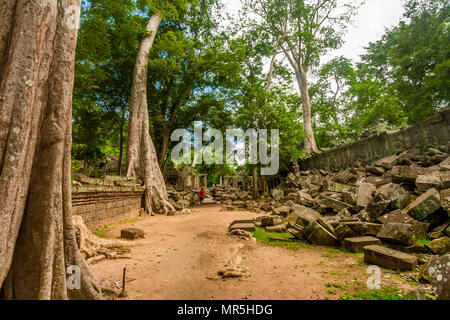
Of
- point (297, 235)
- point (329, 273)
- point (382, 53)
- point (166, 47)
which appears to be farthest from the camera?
point (382, 53)

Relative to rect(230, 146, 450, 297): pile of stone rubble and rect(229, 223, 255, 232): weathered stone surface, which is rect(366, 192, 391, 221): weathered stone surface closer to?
rect(230, 146, 450, 297): pile of stone rubble

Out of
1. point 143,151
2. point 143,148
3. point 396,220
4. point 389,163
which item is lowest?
point 396,220

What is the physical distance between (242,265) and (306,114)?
14577mm

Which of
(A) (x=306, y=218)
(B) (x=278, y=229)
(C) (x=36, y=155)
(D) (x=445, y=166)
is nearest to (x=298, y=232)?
(A) (x=306, y=218)

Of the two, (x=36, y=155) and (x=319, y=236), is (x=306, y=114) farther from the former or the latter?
(x=36, y=155)

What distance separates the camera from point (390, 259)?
105 inches

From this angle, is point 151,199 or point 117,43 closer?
point 151,199

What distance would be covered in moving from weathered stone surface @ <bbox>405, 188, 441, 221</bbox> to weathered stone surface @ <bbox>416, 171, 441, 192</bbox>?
1.15 feet

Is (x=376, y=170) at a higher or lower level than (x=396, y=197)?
higher

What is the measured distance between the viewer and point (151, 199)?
8641mm

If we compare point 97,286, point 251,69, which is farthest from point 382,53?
point 97,286

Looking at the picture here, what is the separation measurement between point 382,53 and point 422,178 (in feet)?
49.2

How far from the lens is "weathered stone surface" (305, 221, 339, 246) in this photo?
385 centimetres
